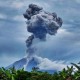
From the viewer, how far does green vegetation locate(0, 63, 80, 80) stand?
72.6 ft

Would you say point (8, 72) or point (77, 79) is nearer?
point (77, 79)

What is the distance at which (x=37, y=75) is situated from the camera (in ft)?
76.0

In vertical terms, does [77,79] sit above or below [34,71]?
below

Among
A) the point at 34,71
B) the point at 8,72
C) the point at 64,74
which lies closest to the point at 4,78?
the point at 8,72

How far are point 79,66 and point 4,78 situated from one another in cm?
506

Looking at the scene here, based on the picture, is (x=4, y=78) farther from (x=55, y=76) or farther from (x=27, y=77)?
(x=55, y=76)

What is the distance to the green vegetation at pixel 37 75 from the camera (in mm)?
22141

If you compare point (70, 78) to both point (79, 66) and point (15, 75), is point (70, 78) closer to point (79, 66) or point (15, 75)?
point (79, 66)

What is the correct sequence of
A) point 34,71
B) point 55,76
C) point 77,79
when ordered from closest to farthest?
point 77,79
point 55,76
point 34,71

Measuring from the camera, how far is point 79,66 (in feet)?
73.3

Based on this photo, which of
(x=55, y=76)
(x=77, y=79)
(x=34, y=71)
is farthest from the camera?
(x=34, y=71)

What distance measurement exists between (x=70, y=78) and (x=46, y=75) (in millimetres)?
2178

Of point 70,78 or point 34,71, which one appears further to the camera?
point 34,71

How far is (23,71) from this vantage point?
2388 centimetres
